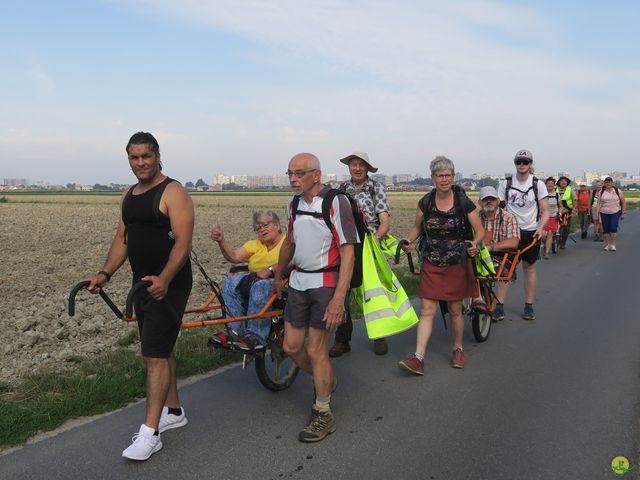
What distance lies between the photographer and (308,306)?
159 inches

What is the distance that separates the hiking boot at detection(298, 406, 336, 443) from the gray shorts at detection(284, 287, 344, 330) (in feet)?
1.97

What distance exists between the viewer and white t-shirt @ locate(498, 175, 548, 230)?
718cm

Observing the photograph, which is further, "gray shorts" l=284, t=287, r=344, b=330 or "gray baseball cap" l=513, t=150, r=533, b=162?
"gray baseball cap" l=513, t=150, r=533, b=162

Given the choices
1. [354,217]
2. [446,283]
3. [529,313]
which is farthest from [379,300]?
[529,313]

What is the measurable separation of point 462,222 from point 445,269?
0.47m

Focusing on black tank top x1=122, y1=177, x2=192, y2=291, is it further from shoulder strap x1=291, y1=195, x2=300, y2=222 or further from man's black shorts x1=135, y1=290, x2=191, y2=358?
shoulder strap x1=291, y1=195, x2=300, y2=222

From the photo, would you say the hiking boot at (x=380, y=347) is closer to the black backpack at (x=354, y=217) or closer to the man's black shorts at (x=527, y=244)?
the black backpack at (x=354, y=217)

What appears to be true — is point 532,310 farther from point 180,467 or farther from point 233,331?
point 180,467

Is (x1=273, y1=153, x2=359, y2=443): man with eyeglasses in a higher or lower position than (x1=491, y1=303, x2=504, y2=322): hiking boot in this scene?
higher

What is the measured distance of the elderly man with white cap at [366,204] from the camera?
583 centimetres

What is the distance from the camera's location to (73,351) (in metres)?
5.84

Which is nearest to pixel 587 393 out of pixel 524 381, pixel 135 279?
pixel 524 381

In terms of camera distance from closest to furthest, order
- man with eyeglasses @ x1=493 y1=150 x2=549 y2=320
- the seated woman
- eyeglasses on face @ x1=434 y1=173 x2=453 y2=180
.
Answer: the seated woman < eyeglasses on face @ x1=434 y1=173 x2=453 y2=180 < man with eyeglasses @ x1=493 y1=150 x2=549 y2=320

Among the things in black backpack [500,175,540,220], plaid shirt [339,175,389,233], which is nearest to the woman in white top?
black backpack [500,175,540,220]
